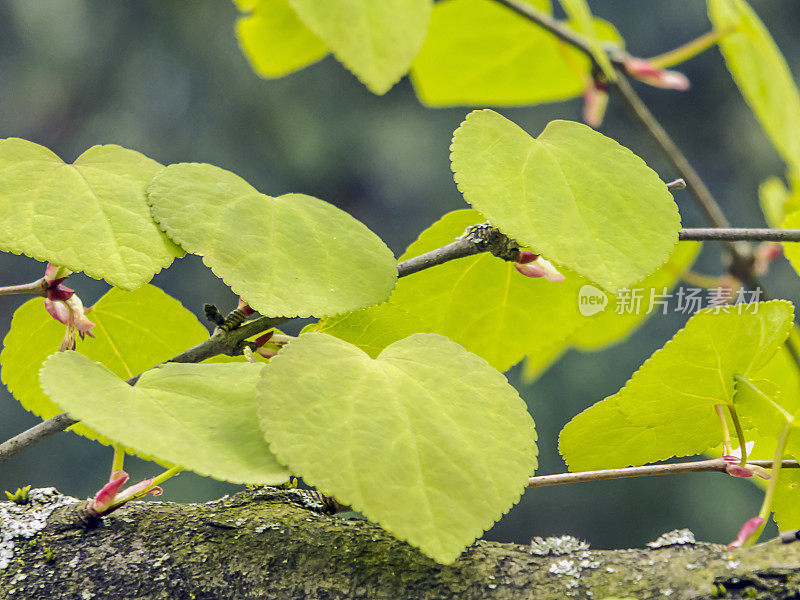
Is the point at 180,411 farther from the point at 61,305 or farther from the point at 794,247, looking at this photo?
the point at 794,247

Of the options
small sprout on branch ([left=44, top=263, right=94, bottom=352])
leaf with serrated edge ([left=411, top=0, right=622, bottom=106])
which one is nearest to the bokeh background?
leaf with serrated edge ([left=411, top=0, right=622, bottom=106])

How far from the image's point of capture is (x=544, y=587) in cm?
20

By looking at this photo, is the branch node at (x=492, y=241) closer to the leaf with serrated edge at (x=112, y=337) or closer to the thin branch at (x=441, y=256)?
the thin branch at (x=441, y=256)

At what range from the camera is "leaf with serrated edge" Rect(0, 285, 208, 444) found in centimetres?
28

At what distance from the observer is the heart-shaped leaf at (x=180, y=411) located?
17cm

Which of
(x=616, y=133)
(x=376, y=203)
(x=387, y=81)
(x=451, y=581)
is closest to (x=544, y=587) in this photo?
(x=451, y=581)

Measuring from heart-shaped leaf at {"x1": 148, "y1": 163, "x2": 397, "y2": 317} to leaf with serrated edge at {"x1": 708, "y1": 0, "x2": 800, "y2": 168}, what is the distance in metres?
0.18

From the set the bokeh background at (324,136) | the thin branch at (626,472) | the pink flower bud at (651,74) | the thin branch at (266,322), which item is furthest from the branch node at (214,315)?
the bokeh background at (324,136)

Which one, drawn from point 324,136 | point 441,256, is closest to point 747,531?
point 441,256

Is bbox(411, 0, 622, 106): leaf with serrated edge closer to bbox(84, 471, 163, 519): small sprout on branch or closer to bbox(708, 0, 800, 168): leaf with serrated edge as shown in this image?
bbox(708, 0, 800, 168): leaf with serrated edge

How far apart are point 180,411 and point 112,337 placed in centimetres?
11

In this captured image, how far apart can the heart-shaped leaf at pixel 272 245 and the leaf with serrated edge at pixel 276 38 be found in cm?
15

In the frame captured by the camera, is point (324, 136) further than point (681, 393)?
Yes

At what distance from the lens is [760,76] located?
1.04 ft
